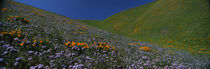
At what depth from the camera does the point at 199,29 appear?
29.7m

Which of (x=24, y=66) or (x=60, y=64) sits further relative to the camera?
(x=60, y=64)

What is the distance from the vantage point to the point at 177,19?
4156cm

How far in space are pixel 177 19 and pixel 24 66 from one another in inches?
2056

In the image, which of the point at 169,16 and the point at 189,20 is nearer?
the point at 189,20

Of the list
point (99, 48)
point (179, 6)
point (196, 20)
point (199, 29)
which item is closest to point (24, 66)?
point (99, 48)

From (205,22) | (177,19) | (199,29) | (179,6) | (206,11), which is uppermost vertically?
(179,6)

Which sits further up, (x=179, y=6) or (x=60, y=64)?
(x=179, y=6)

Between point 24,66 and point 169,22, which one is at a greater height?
point 169,22

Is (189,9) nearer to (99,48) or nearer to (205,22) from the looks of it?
(205,22)

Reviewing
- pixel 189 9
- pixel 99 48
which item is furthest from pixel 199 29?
pixel 99 48

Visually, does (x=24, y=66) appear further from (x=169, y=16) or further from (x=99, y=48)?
(x=169, y=16)

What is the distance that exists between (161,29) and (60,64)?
146 ft

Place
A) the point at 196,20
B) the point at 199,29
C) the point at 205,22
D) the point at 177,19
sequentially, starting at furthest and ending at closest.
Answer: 1. the point at 177,19
2. the point at 196,20
3. the point at 205,22
4. the point at 199,29

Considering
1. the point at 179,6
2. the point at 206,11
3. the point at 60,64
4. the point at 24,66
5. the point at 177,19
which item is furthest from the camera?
the point at 179,6
